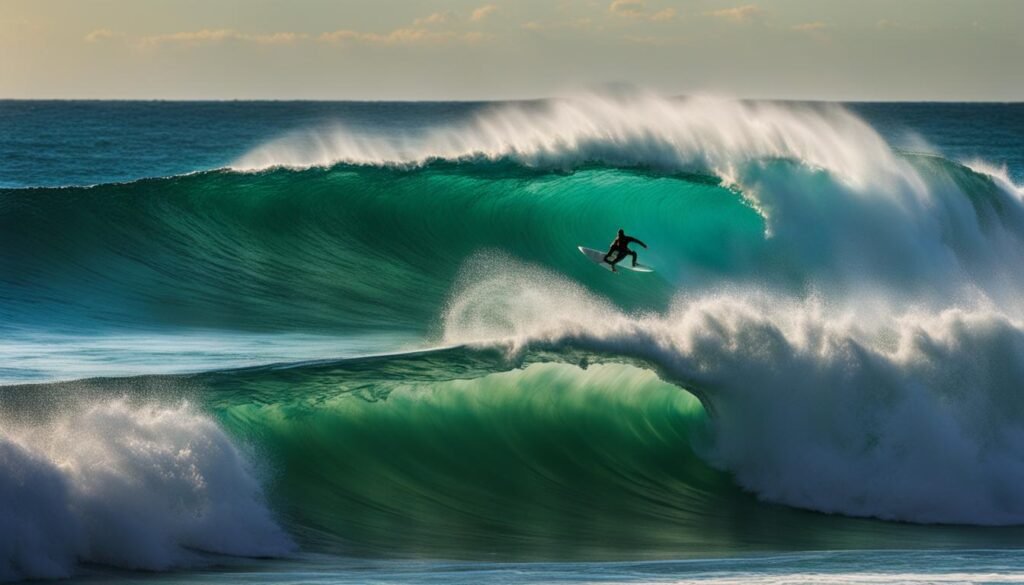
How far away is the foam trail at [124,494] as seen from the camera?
33.0 ft

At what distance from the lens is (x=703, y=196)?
20.5 metres

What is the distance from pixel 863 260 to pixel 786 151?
192 centimetres

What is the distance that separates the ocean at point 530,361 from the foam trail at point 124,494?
0.8 inches

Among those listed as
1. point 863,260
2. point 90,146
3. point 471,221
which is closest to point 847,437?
point 863,260

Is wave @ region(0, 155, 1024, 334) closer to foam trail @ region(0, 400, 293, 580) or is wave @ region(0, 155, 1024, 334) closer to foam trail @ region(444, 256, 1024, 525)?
foam trail @ region(444, 256, 1024, 525)

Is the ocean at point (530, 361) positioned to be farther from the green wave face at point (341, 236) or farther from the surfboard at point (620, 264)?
the surfboard at point (620, 264)

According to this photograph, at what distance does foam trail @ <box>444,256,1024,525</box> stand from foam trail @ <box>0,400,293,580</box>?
3560mm

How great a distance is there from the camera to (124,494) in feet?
34.4

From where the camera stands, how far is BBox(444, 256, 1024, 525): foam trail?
1301cm

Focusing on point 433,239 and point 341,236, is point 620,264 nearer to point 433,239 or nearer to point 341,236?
point 433,239

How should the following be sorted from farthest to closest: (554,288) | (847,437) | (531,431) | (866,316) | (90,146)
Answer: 1. (90,146)
2. (554,288)
3. (866,316)
4. (531,431)
5. (847,437)

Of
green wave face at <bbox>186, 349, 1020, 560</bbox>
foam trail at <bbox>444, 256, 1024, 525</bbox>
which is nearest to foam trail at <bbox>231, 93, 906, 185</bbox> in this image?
foam trail at <bbox>444, 256, 1024, 525</bbox>

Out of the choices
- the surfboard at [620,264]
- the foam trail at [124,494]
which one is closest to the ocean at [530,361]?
the foam trail at [124,494]

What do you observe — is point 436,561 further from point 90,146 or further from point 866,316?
point 90,146
